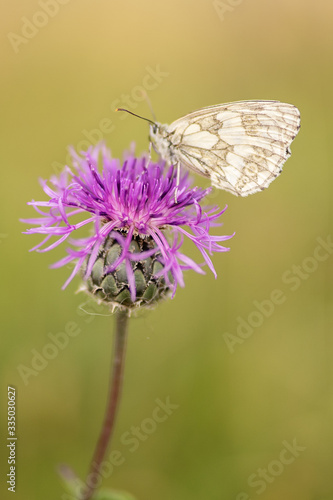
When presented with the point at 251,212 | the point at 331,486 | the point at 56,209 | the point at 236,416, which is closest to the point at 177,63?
the point at 251,212

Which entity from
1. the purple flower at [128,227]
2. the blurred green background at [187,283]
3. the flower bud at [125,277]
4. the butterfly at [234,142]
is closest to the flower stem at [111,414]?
the flower bud at [125,277]

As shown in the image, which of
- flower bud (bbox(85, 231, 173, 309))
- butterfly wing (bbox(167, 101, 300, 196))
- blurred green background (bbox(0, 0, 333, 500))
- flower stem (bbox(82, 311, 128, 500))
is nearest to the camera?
flower bud (bbox(85, 231, 173, 309))

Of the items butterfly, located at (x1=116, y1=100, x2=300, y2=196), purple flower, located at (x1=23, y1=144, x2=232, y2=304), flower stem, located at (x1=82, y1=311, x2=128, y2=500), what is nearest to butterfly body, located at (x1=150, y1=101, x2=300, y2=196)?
butterfly, located at (x1=116, y1=100, x2=300, y2=196)

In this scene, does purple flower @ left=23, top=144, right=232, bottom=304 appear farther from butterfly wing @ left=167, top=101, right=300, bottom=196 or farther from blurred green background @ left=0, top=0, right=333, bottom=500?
blurred green background @ left=0, top=0, right=333, bottom=500

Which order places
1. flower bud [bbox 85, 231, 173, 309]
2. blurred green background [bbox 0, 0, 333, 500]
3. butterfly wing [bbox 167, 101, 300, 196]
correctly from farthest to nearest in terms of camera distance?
blurred green background [bbox 0, 0, 333, 500]
butterfly wing [bbox 167, 101, 300, 196]
flower bud [bbox 85, 231, 173, 309]

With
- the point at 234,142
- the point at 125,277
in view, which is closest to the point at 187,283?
the point at 234,142

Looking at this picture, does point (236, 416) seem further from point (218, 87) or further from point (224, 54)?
point (224, 54)

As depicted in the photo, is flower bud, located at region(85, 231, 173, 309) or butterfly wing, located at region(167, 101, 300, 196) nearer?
flower bud, located at region(85, 231, 173, 309)

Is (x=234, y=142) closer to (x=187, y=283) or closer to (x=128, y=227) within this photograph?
(x=128, y=227)

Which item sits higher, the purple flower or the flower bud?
the purple flower

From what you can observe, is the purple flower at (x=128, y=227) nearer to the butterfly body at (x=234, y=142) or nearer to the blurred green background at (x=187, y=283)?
the butterfly body at (x=234, y=142)
